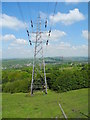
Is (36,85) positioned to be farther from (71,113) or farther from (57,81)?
(71,113)

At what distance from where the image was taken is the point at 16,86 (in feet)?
77.5

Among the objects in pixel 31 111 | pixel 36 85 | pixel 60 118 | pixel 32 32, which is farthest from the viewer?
pixel 36 85

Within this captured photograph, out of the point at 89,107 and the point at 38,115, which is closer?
the point at 38,115

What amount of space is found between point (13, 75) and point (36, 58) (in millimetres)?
16178

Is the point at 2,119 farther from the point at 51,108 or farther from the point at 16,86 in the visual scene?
the point at 16,86

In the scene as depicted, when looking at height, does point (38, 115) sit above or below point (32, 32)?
below

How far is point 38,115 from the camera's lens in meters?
11.8

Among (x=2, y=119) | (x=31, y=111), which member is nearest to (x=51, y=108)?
(x=31, y=111)

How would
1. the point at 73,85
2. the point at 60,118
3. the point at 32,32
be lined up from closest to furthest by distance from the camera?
the point at 60,118
the point at 32,32
the point at 73,85

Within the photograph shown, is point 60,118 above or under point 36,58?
under

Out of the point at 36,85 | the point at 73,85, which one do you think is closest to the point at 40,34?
the point at 36,85

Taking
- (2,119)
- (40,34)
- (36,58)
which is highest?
(40,34)

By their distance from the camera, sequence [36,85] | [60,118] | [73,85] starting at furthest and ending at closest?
[73,85]
[36,85]
[60,118]

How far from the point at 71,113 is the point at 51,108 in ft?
7.00
